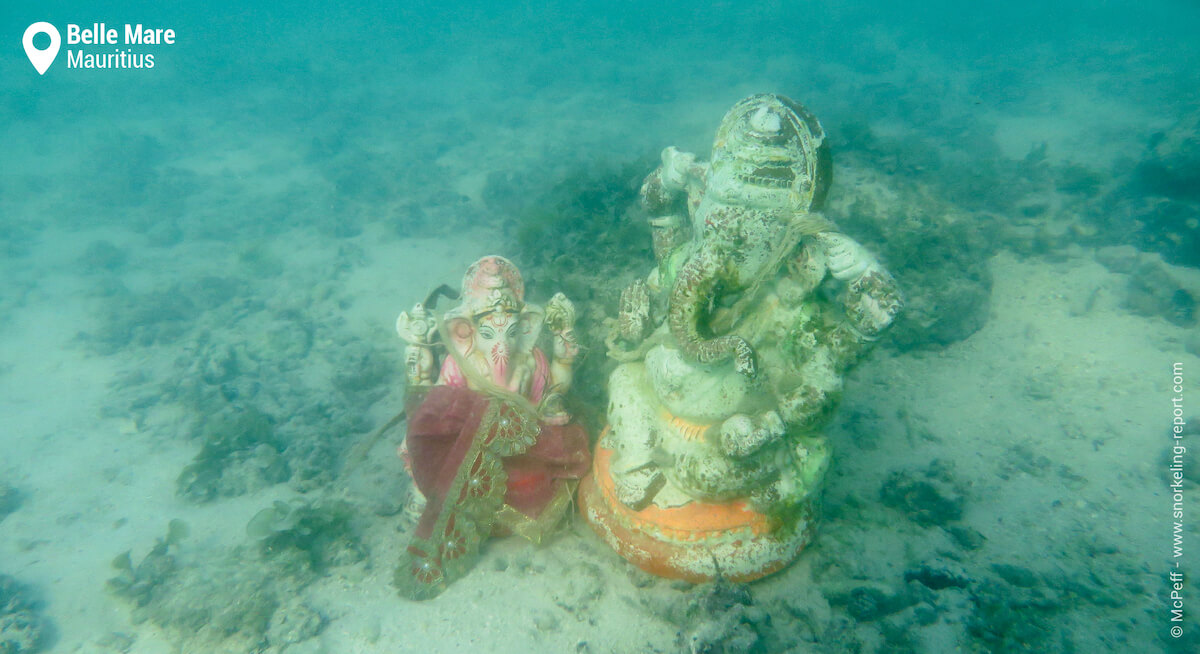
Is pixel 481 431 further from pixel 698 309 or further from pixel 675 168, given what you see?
pixel 675 168

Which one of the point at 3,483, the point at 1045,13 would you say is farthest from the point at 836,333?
the point at 1045,13

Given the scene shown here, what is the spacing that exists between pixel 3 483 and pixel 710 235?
790cm

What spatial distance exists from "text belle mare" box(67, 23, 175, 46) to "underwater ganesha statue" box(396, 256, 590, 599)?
35.4m

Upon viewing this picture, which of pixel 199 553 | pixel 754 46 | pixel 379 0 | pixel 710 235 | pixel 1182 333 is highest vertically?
pixel 379 0

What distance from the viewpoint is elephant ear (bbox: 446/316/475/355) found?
3936 mm

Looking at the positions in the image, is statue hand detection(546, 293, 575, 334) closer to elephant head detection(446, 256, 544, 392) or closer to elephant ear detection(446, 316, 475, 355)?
elephant head detection(446, 256, 544, 392)

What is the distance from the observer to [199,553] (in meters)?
4.52

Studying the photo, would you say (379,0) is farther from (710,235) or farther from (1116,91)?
(710,235)

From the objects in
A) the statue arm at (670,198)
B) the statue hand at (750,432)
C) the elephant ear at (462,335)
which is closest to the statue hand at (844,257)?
the statue hand at (750,432)

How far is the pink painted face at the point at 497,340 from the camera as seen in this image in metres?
3.88

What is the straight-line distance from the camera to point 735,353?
2758mm

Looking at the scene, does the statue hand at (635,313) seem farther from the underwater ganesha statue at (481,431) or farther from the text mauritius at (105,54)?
the text mauritius at (105,54)

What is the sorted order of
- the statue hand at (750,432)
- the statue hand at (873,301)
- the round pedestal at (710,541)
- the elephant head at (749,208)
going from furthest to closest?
1. the round pedestal at (710,541)
2. the statue hand at (750,432)
3. the elephant head at (749,208)
4. the statue hand at (873,301)

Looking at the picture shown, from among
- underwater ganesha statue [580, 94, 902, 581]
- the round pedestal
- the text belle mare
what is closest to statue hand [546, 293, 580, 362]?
underwater ganesha statue [580, 94, 902, 581]
